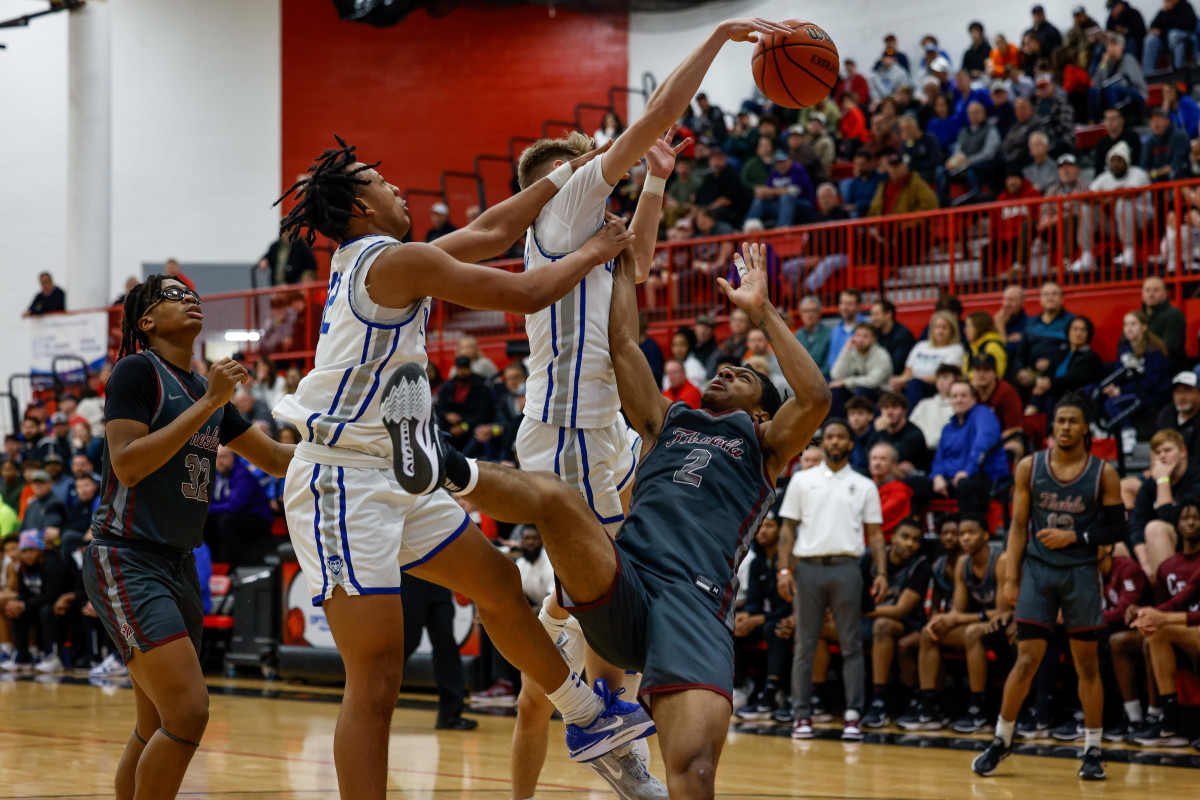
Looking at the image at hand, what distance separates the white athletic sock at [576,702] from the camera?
4.50m

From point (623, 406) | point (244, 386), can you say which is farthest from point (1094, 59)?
point (623, 406)

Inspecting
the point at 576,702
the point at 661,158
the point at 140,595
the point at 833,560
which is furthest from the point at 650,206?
the point at 833,560

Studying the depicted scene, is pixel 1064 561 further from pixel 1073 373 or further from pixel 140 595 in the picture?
pixel 140 595

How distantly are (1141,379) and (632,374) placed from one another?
725cm

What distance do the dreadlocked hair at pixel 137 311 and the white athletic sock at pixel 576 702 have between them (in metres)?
2.00

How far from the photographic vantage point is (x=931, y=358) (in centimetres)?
1191

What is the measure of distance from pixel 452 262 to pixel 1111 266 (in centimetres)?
986

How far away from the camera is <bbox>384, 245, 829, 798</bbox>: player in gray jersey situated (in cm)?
411

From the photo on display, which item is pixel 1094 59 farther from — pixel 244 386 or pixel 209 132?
pixel 209 132

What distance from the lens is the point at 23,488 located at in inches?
648

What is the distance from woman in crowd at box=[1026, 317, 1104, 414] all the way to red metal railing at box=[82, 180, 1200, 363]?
1.18 meters

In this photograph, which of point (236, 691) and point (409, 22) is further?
point (409, 22)

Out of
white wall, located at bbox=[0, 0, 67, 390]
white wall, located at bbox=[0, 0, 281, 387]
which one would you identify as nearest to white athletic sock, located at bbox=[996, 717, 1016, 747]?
white wall, located at bbox=[0, 0, 281, 387]

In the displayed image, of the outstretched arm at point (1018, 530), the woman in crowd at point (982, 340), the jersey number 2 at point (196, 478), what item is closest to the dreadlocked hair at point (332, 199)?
the jersey number 2 at point (196, 478)
